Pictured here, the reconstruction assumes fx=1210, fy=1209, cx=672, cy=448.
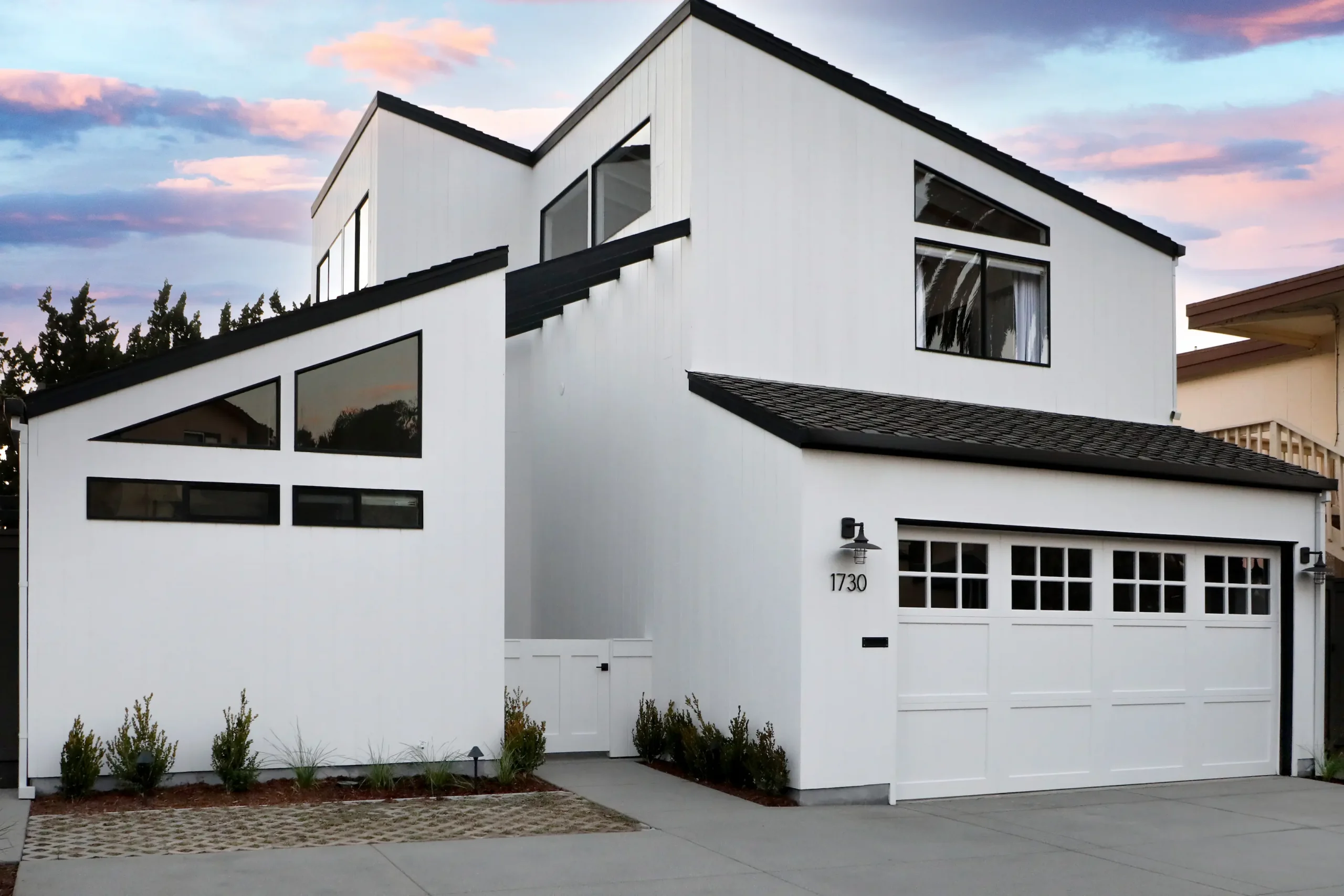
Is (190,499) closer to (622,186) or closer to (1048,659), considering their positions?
(622,186)

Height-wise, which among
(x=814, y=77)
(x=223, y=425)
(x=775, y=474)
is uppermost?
(x=814, y=77)

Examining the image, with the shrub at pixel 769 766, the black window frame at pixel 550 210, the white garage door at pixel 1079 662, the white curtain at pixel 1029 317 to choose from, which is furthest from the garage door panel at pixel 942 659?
the black window frame at pixel 550 210

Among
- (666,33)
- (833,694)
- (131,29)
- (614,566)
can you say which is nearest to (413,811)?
(833,694)

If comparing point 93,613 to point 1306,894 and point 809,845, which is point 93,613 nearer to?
point 809,845

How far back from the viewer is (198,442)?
9.93 m

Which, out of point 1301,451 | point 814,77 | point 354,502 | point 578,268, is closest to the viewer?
point 354,502

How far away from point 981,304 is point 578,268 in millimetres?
5013

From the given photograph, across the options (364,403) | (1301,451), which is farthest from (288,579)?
(1301,451)

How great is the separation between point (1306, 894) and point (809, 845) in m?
3.16

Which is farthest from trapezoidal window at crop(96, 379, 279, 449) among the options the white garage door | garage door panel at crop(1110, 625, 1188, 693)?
garage door panel at crop(1110, 625, 1188, 693)

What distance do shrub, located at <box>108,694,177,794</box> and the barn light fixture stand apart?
576 centimetres

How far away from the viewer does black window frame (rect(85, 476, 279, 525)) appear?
9.56m

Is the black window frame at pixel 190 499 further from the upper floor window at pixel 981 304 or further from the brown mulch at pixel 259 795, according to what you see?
the upper floor window at pixel 981 304

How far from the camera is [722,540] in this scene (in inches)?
459
